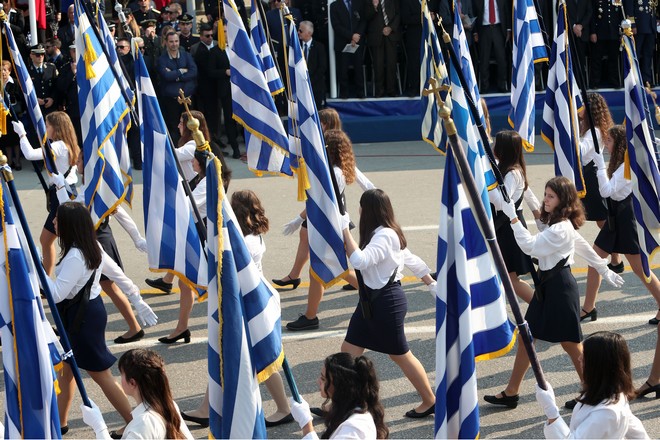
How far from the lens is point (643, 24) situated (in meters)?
18.1

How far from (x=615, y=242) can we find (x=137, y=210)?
6.50 metres

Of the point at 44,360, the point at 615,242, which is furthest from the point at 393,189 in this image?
the point at 44,360

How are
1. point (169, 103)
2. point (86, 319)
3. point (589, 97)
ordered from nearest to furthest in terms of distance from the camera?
point (86, 319), point (589, 97), point (169, 103)

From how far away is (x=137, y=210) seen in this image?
45.7 ft

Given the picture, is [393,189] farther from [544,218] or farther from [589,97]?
[544,218]

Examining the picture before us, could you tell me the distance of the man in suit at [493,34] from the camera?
1805 centimetres

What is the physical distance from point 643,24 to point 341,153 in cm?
1008

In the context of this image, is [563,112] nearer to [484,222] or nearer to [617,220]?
[617,220]

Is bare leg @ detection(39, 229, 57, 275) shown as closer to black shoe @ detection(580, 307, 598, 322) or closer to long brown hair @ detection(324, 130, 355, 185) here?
long brown hair @ detection(324, 130, 355, 185)

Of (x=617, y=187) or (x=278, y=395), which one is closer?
(x=278, y=395)

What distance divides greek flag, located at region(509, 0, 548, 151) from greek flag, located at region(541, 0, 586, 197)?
540mm

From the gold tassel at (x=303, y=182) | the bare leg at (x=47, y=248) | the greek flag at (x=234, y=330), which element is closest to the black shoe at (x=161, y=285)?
the bare leg at (x=47, y=248)

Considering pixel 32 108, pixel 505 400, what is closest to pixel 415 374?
pixel 505 400

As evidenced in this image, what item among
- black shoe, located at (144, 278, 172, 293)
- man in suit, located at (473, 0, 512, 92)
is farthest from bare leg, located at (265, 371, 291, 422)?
man in suit, located at (473, 0, 512, 92)
